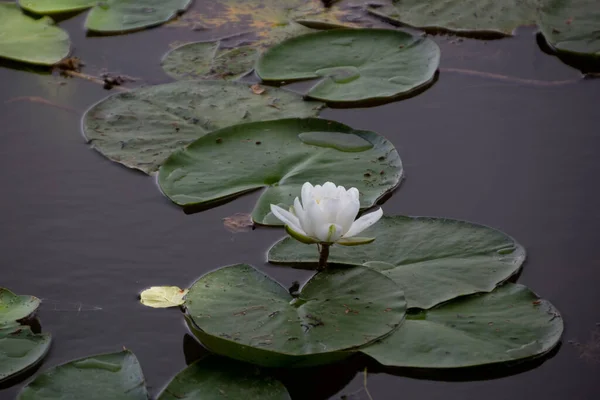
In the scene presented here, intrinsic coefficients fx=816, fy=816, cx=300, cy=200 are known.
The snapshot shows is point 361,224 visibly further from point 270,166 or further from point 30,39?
point 30,39

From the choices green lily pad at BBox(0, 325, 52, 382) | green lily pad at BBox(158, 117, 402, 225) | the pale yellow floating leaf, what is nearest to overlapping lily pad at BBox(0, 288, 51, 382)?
green lily pad at BBox(0, 325, 52, 382)

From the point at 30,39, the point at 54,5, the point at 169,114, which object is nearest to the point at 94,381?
the point at 169,114

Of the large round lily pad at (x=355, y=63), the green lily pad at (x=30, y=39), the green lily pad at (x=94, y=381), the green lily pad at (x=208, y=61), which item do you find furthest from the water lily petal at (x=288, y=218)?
the green lily pad at (x=30, y=39)

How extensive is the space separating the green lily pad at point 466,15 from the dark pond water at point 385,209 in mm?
→ 141

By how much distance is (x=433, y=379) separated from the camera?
189 cm

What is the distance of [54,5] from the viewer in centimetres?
362

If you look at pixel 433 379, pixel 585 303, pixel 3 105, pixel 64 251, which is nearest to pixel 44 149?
pixel 3 105

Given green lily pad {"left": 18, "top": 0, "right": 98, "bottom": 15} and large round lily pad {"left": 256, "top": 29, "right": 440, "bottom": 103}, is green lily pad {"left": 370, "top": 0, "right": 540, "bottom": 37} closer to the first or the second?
large round lily pad {"left": 256, "top": 29, "right": 440, "bottom": 103}

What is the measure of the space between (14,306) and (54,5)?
1.94m

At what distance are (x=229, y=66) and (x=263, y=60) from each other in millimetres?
137

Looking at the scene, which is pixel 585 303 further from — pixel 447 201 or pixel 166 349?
pixel 166 349

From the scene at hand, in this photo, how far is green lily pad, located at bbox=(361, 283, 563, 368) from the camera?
1.88 metres

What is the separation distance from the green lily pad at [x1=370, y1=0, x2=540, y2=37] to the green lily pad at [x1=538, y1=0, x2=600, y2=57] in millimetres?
95

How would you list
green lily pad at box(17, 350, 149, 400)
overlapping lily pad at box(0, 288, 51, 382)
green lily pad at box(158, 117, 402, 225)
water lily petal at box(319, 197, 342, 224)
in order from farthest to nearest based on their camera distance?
green lily pad at box(158, 117, 402, 225), water lily petal at box(319, 197, 342, 224), overlapping lily pad at box(0, 288, 51, 382), green lily pad at box(17, 350, 149, 400)
